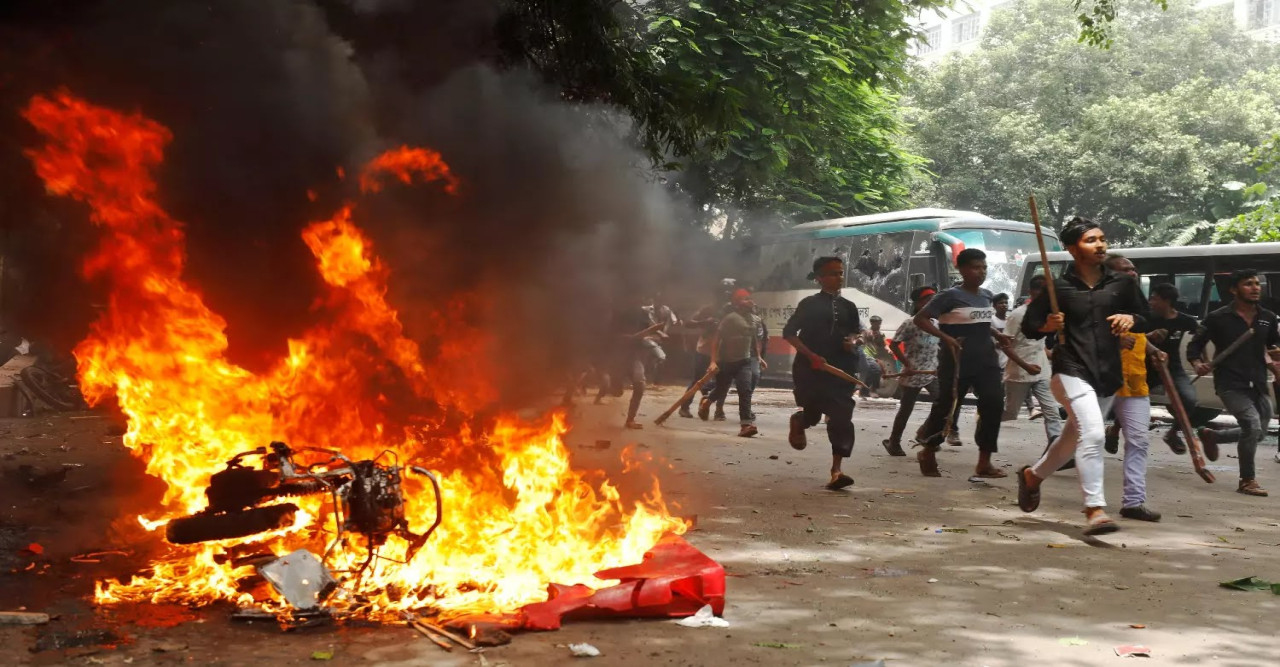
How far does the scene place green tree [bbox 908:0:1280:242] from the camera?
31938 millimetres

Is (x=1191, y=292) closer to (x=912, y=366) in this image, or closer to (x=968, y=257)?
(x=912, y=366)

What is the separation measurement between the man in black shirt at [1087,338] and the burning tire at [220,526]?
4287 mm

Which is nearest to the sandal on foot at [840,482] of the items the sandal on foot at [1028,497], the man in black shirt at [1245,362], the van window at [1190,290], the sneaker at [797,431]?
the sneaker at [797,431]

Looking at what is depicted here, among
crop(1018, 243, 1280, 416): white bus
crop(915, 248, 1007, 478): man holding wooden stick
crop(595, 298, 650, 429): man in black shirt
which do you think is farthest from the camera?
crop(1018, 243, 1280, 416): white bus

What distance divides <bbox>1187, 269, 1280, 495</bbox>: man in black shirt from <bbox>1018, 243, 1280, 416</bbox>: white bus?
5226 millimetres

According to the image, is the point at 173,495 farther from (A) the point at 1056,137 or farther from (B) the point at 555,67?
(A) the point at 1056,137

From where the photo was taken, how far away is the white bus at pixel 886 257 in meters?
18.3

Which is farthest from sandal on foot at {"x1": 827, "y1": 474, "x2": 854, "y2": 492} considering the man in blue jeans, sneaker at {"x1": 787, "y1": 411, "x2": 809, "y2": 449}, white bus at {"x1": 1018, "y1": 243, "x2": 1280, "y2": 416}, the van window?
the van window

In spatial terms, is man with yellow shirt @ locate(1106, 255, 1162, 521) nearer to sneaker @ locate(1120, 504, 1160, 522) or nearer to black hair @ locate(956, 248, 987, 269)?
sneaker @ locate(1120, 504, 1160, 522)

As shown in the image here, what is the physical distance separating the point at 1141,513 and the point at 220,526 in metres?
5.22

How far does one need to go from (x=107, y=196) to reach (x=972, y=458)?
7.29 metres

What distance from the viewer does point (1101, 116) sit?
33062 mm

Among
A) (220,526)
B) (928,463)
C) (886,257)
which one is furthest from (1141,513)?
(886,257)

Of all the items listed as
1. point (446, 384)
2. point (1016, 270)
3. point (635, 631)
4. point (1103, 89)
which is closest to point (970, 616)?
point (635, 631)
